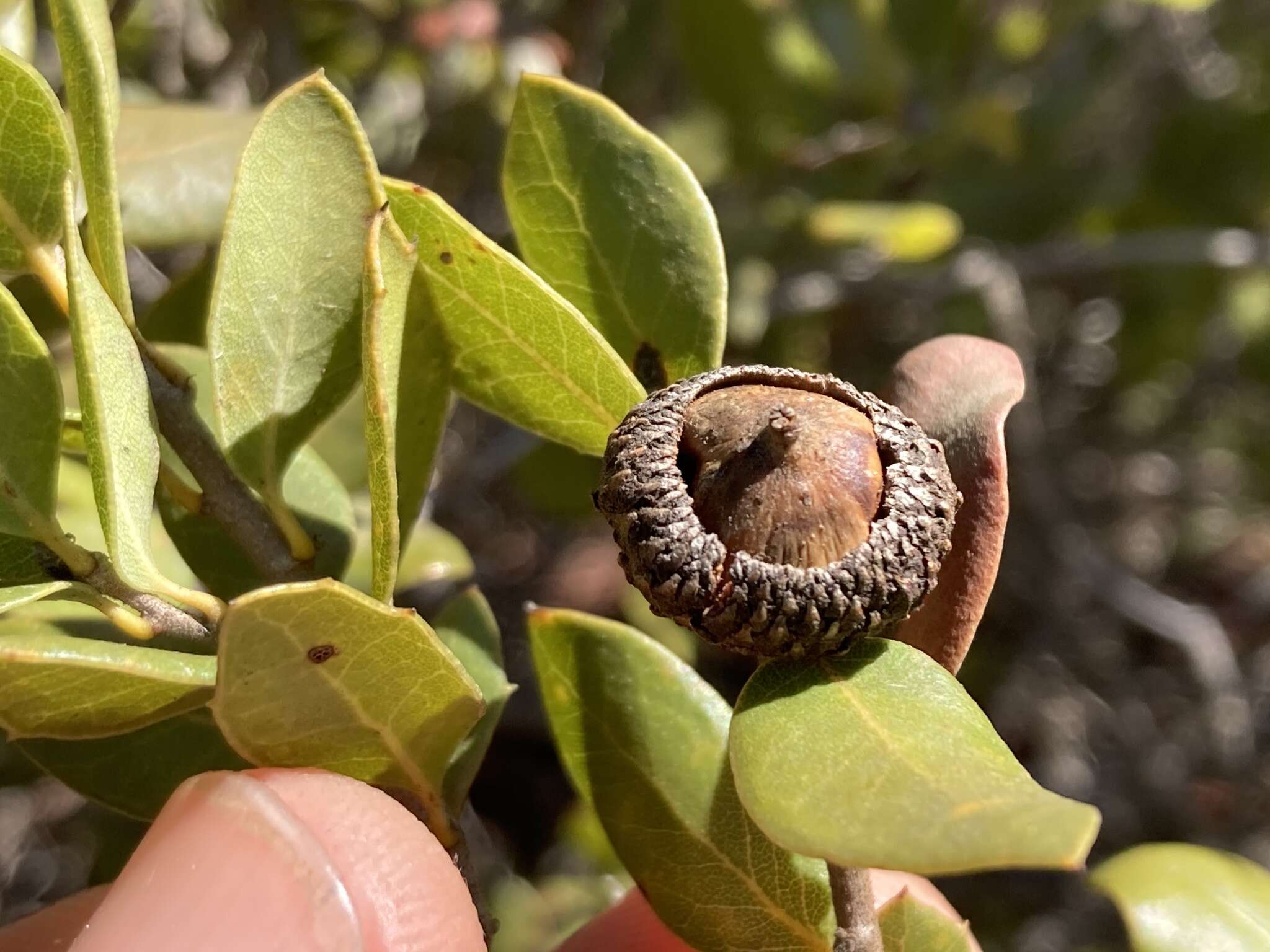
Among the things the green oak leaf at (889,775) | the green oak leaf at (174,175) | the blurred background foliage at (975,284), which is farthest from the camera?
the blurred background foliage at (975,284)

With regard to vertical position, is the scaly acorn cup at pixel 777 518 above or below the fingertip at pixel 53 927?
above

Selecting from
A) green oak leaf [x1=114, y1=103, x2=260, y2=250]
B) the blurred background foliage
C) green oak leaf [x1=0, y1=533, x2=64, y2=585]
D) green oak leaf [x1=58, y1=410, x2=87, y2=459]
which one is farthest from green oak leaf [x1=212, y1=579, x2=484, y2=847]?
the blurred background foliage

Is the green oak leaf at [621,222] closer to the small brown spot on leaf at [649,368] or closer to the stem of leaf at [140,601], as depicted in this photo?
the small brown spot on leaf at [649,368]

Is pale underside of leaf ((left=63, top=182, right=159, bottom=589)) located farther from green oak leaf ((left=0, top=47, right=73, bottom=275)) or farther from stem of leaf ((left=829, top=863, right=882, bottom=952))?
stem of leaf ((left=829, top=863, right=882, bottom=952))

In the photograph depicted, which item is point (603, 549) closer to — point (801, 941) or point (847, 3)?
point (847, 3)

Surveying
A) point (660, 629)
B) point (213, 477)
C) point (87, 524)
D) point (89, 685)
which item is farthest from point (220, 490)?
point (660, 629)

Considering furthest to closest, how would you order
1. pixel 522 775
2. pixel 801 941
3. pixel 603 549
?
pixel 603 549 < pixel 522 775 < pixel 801 941

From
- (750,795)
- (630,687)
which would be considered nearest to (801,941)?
(630,687)

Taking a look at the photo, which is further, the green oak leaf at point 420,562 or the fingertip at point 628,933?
the fingertip at point 628,933

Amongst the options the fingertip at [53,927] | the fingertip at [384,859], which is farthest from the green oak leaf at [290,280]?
the fingertip at [53,927]
